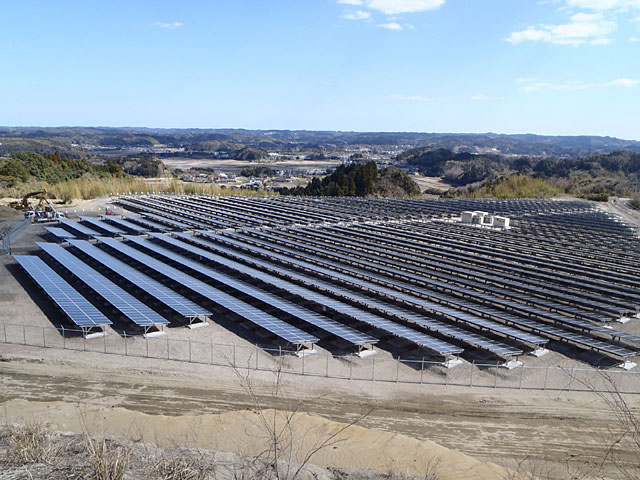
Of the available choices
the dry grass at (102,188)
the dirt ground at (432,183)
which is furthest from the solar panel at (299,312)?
the dirt ground at (432,183)

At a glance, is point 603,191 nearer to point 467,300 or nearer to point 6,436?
point 467,300

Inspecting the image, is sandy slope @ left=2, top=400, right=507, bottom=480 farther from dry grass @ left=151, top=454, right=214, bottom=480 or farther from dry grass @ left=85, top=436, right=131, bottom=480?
dry grass @ left=85, top=436, right=131, bottom=480

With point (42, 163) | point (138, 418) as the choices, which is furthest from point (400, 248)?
point (42, 163)

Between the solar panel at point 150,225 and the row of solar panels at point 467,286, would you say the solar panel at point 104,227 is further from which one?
the row of solar panels at point 467,286

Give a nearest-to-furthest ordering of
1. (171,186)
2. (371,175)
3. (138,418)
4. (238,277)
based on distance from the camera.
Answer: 1. (138,418)
2. (238,277)
3. (171,186)
4. (371,175)

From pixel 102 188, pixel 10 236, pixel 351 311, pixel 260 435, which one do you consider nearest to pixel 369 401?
pixel 260 435

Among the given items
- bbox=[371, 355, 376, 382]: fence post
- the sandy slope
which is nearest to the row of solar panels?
bbox=[371, 355, 376, 382]: fence post
